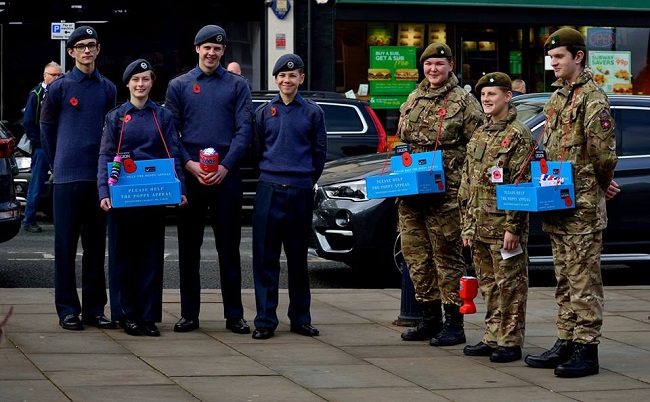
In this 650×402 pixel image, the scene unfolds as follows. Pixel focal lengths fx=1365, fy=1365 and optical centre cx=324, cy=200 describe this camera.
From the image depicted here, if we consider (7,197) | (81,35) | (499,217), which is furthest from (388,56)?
(499,217)

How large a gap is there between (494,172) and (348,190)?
4.04m

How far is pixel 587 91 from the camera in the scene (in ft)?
26.8

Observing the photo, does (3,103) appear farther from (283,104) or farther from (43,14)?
(283,104)

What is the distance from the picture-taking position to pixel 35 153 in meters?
17.5

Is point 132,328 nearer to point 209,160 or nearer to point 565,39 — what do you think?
point 209,160

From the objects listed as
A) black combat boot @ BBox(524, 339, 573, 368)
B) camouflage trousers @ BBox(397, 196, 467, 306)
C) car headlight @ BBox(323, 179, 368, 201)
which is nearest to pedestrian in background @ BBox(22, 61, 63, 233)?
car headlight @ BBox(323, 179, 368, 201)

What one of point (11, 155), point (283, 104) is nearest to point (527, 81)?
point (11, 155)

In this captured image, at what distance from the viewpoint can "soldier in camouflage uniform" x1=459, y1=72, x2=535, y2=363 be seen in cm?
859

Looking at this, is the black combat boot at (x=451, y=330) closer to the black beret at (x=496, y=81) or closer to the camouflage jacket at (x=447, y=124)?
the camouflage jacket at (x=447, y=124)

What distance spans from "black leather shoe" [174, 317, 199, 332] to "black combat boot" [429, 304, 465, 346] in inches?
66.5

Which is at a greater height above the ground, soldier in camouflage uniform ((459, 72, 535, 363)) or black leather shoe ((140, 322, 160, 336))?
soldier in camouflage uniform ((459, 72, 535, 363))

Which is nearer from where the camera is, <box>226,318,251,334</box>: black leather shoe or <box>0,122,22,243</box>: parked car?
<box>226,318,251,334</box>: black leather shoe

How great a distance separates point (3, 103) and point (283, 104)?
14.4 m

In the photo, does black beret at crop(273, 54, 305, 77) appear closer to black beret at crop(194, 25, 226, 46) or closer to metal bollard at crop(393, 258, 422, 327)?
black beret at crop(194, 25, 226, 46)
